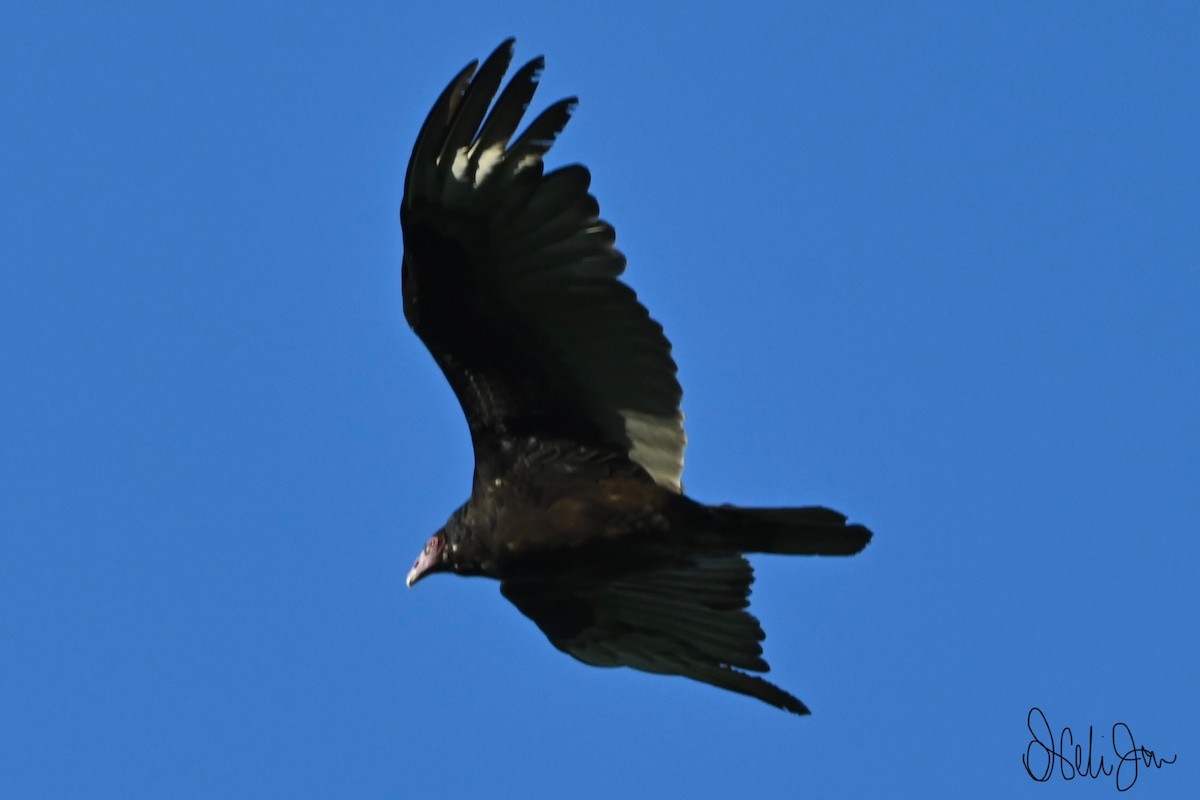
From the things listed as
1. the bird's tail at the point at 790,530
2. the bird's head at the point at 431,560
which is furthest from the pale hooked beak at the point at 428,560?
the bird's tail at the point at 790,530

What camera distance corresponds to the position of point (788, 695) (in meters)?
8.77

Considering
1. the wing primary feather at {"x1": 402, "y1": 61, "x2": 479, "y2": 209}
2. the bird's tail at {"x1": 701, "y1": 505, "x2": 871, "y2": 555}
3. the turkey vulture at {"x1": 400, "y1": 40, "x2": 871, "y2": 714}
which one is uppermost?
the wing primary feather at {"x1": 402, "y1": 61, "x2": 479, "y2": 209}

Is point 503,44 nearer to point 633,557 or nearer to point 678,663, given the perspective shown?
point 633,557

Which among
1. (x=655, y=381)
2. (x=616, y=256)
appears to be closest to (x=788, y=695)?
(x=655, y=381)

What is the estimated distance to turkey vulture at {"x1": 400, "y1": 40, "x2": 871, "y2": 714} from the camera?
7637 millimetres

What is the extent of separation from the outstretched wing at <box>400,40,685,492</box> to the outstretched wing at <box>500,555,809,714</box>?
2.65 ft

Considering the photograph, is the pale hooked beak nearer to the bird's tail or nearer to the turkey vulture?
the turkey vulture

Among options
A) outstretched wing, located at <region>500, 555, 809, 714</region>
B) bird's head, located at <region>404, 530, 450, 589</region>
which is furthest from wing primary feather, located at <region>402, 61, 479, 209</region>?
outstretched wing, located at <region>500, 555, 809, 714</region>

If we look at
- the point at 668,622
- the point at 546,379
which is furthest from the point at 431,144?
the point at 668,622

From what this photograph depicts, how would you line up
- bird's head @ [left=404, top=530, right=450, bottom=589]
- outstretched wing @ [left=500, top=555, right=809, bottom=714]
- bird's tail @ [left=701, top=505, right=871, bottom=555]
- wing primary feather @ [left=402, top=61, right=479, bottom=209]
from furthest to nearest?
1. outstretched wing @ [left=500, top=555, right=809, bottom=714]
2. bird's head @ [left=404, top=530, right=450, bottom=589]
3. bird's tail @ [left=701, top=505, right=871, bottom=555]
4. wing primary feather @ [left=402, top=61, right=479, bottom=209]

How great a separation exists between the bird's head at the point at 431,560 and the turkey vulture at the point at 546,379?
1cm

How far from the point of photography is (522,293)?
791cm

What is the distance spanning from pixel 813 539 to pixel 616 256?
1453 millimetres

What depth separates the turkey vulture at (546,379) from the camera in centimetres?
764
